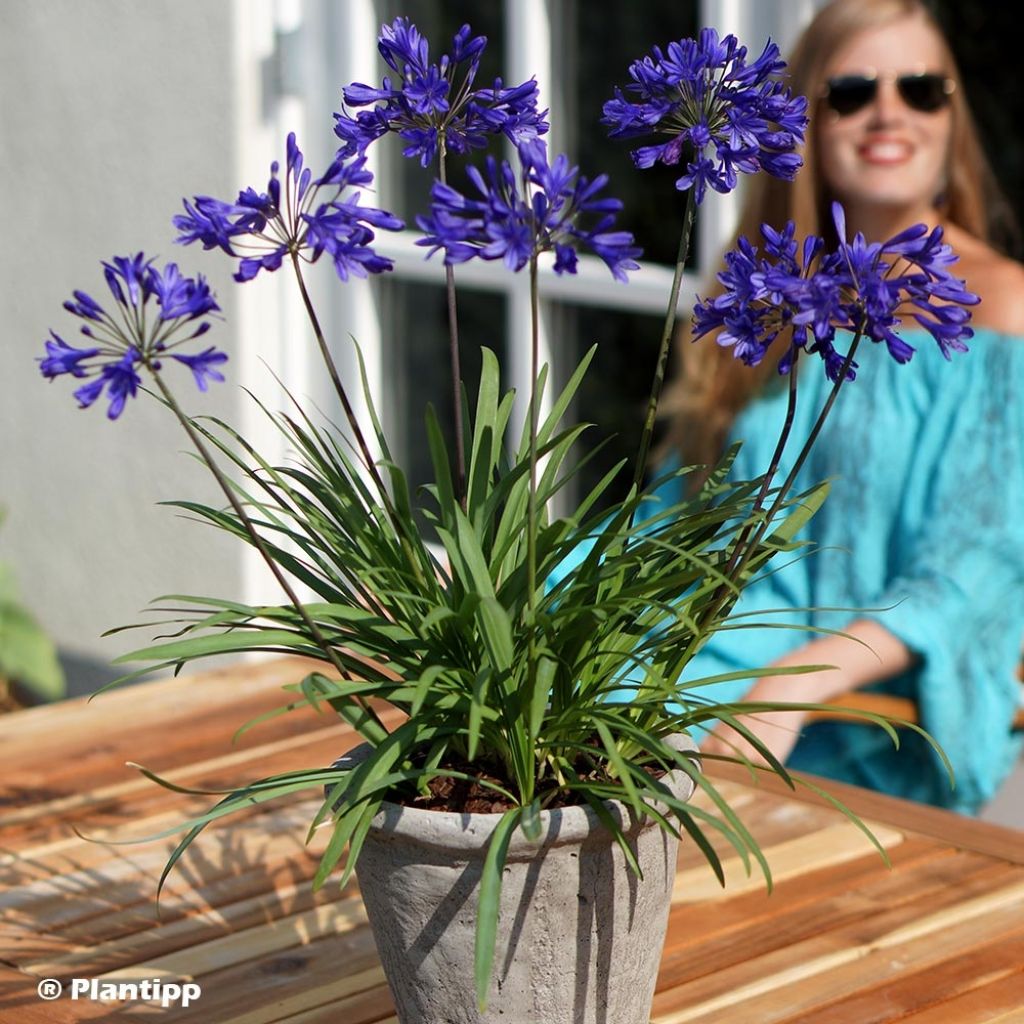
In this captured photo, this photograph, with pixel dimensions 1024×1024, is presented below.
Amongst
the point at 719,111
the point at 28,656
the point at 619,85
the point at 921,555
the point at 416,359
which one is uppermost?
the point at 619,85

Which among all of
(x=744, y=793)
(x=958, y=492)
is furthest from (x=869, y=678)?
(x=744, y=793)

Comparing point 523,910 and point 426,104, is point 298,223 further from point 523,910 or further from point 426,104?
point 523,910

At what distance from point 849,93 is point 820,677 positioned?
86 cm

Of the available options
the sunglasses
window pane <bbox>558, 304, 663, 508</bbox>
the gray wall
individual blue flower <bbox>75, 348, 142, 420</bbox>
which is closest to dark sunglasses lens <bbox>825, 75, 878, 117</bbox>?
the sunglasses

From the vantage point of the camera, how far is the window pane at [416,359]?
324cm

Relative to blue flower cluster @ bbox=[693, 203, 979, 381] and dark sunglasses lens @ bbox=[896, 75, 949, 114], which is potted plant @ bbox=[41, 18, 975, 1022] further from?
dark sunglasses lens @ bbox=[896, 75, 949, 114]

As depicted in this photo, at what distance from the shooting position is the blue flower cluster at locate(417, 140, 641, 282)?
0.72 meters

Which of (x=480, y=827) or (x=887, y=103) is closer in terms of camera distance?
(x=480, y=827)

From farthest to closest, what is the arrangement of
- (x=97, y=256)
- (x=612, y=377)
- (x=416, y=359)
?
(x=97, y=256), (x=416, y=359), (x=612, y=377)

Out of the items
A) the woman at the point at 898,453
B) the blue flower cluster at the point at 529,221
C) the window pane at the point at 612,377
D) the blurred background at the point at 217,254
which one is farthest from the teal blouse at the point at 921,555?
the blue flower cluster at the point at 529,221

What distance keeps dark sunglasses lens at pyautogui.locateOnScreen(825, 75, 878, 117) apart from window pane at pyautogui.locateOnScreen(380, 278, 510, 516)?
3.42ft

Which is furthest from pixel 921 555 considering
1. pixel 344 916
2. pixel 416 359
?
pixel 416 359

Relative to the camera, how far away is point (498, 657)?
85cm

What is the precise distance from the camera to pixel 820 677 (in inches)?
72.4
